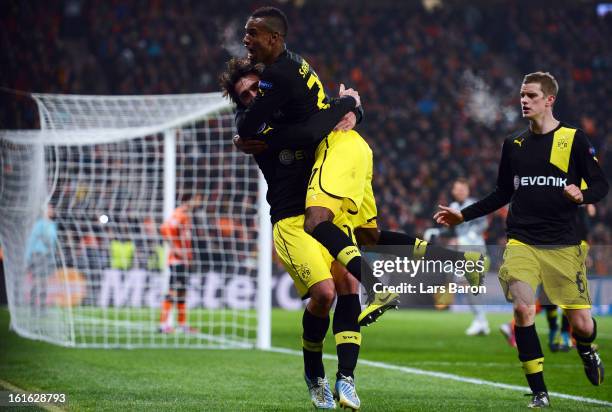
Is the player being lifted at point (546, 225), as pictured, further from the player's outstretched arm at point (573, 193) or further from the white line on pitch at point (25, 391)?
the white line on pitch at point (25, 391)

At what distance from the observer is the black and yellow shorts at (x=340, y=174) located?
5.45 meters

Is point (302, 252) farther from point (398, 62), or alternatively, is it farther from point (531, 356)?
point (398, 62)

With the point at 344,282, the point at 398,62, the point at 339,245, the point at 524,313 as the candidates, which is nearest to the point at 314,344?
the point at 344,282

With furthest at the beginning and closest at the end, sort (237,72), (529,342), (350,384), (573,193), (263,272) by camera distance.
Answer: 1. (263,272)
2. (529,342)
3. (573,193)
4. (237,72)
5. (350,384)

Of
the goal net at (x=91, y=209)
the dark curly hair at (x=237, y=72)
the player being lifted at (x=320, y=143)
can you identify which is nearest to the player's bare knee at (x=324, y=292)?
the player being lifted at (x=320, y=143)

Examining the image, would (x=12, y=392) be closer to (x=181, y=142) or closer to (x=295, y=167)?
(x=295, y=167)

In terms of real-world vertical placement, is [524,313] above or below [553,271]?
below

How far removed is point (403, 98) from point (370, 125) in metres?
1.77

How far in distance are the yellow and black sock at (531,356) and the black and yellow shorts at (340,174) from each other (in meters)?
1.38

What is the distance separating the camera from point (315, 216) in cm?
540

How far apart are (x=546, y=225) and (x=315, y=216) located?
1747 millimetres

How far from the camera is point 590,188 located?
620 centimetres

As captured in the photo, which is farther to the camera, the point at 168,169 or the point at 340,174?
the point at 168,169

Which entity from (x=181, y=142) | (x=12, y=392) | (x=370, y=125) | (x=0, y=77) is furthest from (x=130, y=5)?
(x=12, y=392)
